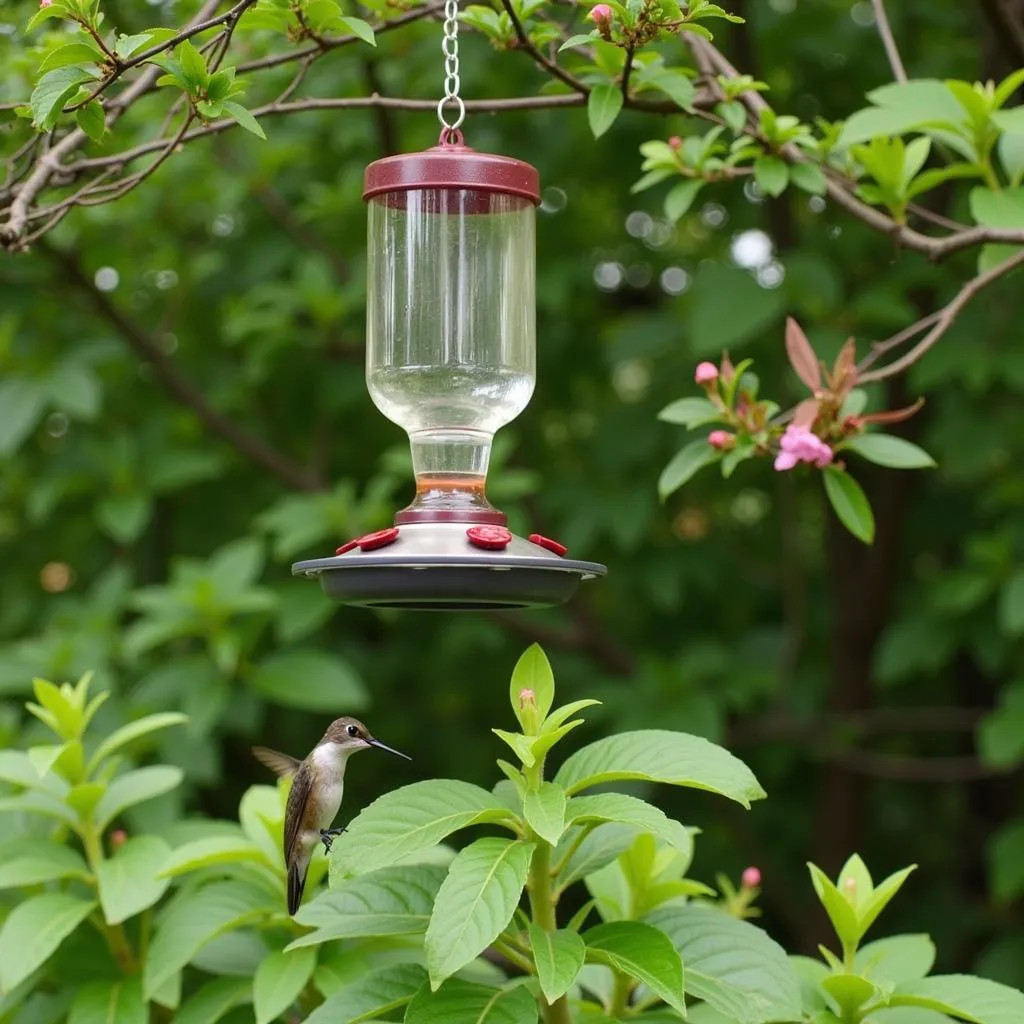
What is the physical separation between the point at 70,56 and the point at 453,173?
665 mm

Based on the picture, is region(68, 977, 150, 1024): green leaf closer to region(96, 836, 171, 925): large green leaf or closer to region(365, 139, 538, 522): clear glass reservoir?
region(96, 836, 171, 925): large green leaf

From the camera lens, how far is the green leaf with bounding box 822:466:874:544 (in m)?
2.80

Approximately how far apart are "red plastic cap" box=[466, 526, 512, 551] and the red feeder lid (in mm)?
637

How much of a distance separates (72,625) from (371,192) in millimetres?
3351

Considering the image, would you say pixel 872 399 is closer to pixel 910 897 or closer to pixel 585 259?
pixel 585 259

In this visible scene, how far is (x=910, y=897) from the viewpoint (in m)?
7.08

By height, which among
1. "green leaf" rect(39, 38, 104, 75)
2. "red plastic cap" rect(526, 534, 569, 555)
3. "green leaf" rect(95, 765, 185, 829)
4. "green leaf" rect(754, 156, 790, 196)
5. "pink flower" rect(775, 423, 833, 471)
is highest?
"green leaf" rect(754, 156, 790, 196)

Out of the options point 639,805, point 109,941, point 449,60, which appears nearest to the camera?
point 639,805

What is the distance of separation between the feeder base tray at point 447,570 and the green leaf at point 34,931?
0.93 meters

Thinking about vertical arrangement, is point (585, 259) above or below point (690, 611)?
above

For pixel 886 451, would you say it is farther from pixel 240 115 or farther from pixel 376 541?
pixel 240 115

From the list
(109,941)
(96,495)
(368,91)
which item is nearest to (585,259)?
(368,91)

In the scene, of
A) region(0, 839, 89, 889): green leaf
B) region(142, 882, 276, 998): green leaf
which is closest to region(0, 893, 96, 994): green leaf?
region(0, 839, 89, 889): green leaf

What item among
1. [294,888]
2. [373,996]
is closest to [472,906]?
[373,996]
